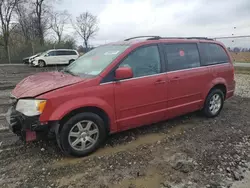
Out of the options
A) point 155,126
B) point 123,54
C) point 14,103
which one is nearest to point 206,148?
point 155,126

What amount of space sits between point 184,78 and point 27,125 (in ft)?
9.63

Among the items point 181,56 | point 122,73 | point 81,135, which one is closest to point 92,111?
point 81,135

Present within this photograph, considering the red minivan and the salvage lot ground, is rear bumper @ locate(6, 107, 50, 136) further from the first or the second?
the salvage lot ground

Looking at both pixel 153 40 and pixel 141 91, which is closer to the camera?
pixel 141 91

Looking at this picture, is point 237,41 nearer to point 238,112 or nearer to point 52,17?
point 238,112

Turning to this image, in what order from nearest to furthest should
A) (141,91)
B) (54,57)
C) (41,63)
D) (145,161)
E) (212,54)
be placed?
(145,161) → (141,91) → (212,54) → (41,63) → (54,57)

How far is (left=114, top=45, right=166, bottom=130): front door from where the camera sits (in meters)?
3.52

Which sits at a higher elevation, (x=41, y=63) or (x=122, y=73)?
(x=41, y=63)

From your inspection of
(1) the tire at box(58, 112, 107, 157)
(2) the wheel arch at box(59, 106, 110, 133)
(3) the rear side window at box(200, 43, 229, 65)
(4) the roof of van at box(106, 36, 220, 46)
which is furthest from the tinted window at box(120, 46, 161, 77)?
(3) the rear side window at box(200, 43, 229, 65)

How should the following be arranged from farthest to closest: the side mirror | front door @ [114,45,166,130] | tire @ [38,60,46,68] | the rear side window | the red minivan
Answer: tire @ [38,60,46,68] < the rear side window < front door @ [114,45,166,130] < the side mirror < the red minivan

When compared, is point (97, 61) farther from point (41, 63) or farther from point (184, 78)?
point (41, 63)

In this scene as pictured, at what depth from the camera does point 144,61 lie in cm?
380

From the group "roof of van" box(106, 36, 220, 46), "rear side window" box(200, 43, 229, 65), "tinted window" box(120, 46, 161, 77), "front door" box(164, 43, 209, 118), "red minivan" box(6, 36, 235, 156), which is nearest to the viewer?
"red minivan" box(6, 36, 235, 156)

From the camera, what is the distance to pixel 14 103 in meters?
3.21
